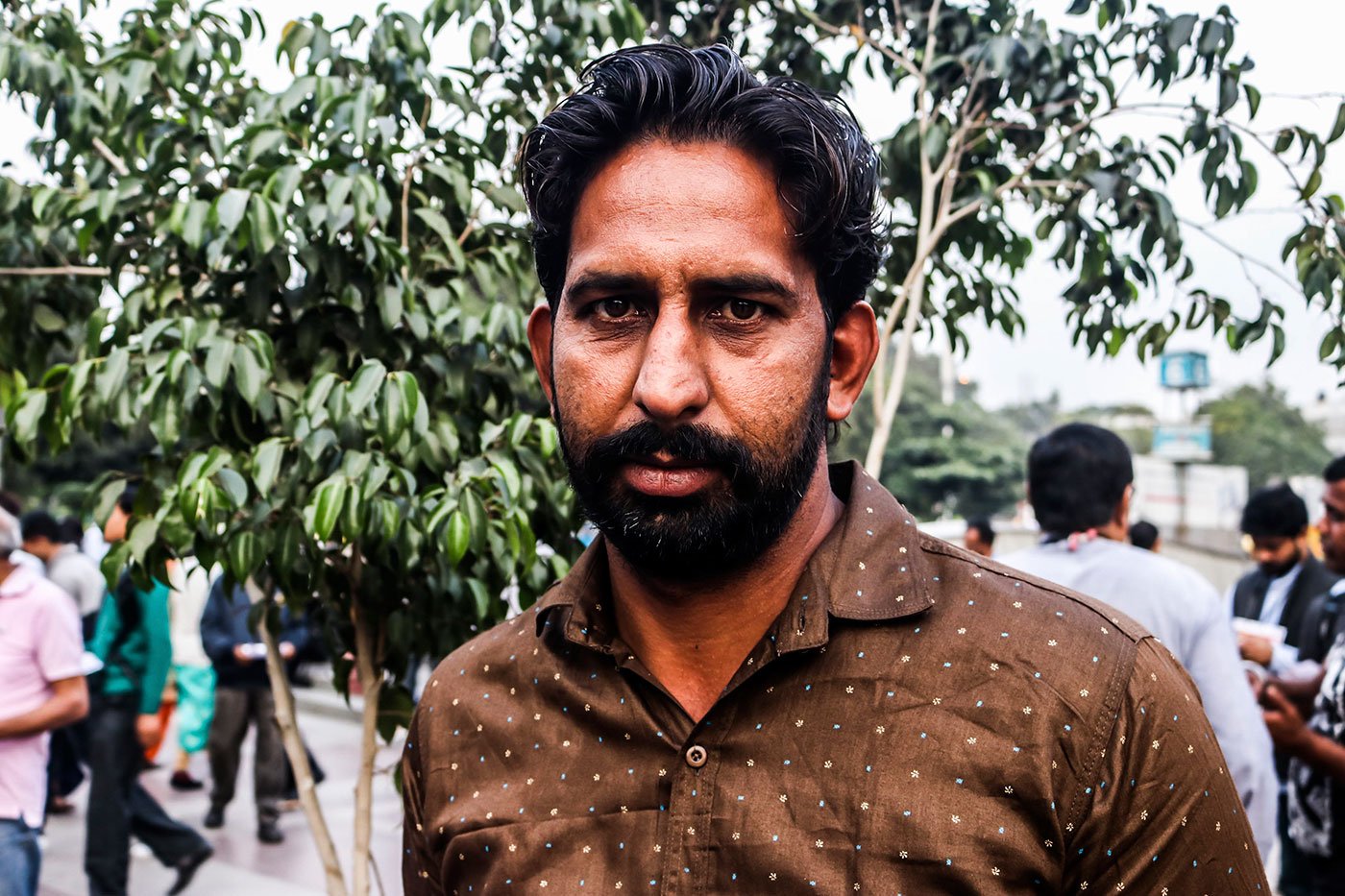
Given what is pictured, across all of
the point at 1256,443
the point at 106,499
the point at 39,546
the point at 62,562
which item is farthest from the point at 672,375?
the point at 1256,443

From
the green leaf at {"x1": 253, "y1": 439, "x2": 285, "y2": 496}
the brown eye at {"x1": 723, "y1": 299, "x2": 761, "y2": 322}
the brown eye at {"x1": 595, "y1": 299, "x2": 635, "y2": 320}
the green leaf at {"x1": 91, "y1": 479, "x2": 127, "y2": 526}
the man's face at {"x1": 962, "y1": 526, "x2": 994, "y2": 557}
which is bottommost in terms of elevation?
the man's face at {"x1": 962, "y1": 526, "x2": 994, "y2": 557}

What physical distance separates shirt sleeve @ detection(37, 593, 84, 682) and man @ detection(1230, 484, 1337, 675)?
452cm

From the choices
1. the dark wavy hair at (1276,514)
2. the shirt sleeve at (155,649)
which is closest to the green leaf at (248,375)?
the shirt sleeve at (155,649)

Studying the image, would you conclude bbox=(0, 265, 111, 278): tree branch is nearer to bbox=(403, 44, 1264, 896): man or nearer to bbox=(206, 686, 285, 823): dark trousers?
bbox=(403, 44, 1264, 896): man

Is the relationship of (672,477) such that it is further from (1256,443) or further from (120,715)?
(1256,443)

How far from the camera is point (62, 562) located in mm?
7066

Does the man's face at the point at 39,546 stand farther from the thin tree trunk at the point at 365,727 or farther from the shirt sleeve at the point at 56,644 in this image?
the thin tree trunk at the point at 365,727

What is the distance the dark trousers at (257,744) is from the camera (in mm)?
7551

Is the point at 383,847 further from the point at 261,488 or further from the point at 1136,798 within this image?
the point at 1136,798

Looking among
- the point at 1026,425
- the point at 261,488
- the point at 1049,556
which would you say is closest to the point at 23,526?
the point at 261,488

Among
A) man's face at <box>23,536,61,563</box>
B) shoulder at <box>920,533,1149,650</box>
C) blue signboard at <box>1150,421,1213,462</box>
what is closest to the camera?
shoulder at <box>920,533,1149,650</box>

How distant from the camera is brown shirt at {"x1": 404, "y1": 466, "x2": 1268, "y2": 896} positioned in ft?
4.12

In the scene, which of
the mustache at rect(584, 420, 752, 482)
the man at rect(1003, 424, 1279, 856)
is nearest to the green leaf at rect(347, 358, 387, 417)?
the mustache at rect(584, 420, 752, 482)

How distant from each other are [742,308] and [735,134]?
0.68 ft
